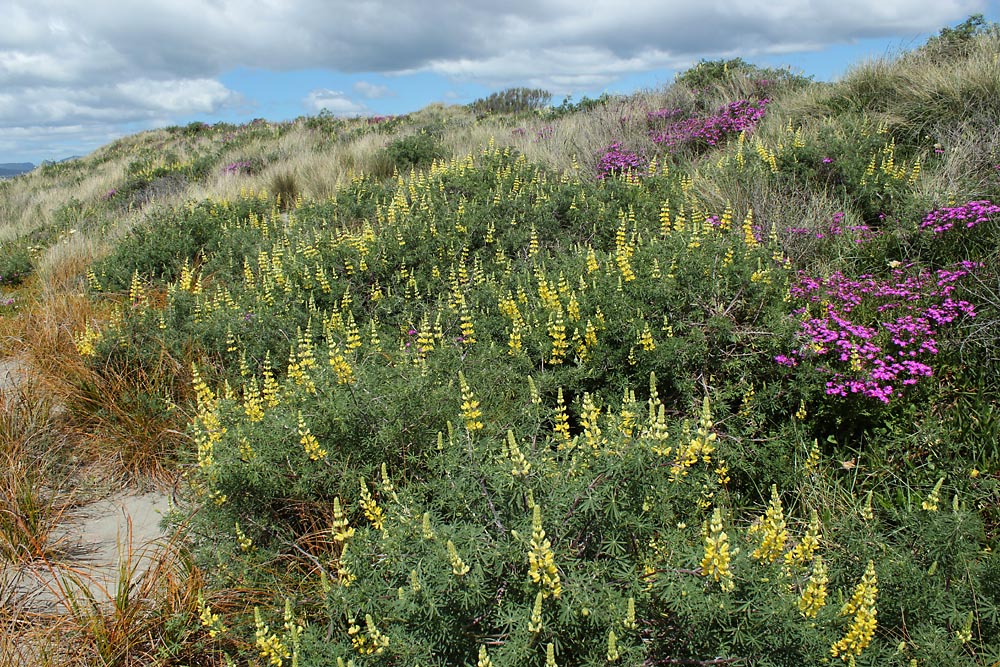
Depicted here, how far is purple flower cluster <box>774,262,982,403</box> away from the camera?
3383mm

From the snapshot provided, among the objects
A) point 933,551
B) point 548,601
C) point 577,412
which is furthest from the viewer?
point 577,412

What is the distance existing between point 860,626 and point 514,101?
59.8 ft

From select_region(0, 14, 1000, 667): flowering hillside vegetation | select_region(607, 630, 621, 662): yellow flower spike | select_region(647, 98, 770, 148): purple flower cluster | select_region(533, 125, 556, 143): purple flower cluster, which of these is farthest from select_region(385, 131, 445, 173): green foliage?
select_region(607, 630, 621, 662): yellow flower spike

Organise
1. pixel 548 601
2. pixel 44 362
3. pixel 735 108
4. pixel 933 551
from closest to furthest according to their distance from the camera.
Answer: pixel 548 601
pixel 933 551
pixel 44 362
pixel 735 108

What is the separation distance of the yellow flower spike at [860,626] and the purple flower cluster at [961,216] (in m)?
3.05

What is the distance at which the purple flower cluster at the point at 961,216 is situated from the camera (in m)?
4.12

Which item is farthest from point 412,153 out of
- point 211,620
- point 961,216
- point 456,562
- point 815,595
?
point 815,595

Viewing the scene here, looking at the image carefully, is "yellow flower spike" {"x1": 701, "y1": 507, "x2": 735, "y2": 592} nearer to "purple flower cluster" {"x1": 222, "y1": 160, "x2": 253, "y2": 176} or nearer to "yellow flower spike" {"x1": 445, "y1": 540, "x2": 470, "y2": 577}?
"yellow flower spike" {"x1": 445, "y1": 540, "x2": 470, "y2": 577}

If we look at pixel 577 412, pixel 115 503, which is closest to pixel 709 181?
pixel 577 412

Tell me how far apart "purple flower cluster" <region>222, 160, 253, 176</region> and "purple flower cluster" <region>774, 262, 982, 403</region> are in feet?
39.1

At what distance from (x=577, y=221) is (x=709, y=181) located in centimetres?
142

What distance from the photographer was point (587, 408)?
266cm

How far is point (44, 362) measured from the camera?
15.9 ft

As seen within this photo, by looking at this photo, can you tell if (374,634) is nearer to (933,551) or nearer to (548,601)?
(548,601)
